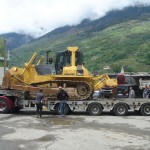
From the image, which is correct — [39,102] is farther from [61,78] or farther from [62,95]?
[61,78]

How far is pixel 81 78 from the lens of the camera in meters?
22.6

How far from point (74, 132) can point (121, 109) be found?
6.77 meters

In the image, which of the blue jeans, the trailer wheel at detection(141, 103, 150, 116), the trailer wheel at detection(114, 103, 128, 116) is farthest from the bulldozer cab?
the trailer wheel at detection(141, 103, 150, 116)

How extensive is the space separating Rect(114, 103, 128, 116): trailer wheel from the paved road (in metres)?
0.46

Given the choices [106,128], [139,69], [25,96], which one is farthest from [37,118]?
[139,69]

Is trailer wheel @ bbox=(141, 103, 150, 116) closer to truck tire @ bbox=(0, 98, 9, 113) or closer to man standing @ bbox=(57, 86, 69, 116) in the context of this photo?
man standing @ bbox=(57, 86, 69, 116)

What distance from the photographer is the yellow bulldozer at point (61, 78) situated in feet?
73.9

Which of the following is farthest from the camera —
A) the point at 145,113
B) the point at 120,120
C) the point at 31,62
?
the point at 31,62

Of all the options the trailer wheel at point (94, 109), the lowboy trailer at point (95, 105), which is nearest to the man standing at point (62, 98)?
the lowboy trailer at point (95, 105)

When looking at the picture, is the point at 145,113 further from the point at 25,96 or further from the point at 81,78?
the point at 25,96

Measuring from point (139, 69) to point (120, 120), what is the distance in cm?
9437

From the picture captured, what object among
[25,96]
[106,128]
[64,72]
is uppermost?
[64,72]

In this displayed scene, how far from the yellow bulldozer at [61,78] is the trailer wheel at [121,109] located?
162 cm

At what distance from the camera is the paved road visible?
1278cm
